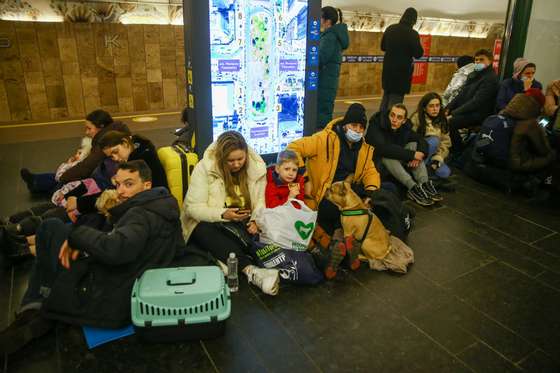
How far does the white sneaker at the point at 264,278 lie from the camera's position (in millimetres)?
2990

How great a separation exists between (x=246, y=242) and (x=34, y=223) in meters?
1.74

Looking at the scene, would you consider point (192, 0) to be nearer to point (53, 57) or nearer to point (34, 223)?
point (34, 223)

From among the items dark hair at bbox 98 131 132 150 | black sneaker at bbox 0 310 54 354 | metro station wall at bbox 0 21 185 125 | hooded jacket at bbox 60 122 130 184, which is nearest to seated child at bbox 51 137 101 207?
hooded jacket at bbox 60 122 130 184

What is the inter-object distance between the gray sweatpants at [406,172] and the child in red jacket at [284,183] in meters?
1.83

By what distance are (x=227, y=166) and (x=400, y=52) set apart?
434 cm

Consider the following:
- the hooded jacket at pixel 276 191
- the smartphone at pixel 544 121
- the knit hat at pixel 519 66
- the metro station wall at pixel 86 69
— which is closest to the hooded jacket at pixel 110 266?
the hooded jacket at pixel 276 191

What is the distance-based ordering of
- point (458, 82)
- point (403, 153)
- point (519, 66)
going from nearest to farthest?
point (403, 153)
point (519, 66)
point (458, 82)

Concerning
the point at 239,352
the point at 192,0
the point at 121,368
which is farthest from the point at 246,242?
the point at 192,0

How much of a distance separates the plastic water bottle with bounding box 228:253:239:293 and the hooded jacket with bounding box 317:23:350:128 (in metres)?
3.82

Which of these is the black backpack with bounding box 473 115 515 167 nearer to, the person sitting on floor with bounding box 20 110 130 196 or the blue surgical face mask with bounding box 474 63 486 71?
the blue surgical face mask with bounding box 474 63 486 71

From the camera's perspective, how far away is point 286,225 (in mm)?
3248

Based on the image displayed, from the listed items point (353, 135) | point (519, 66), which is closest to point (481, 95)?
point (519, 66)

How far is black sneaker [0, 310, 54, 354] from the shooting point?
2351mm

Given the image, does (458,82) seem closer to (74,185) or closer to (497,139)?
(497,139)
